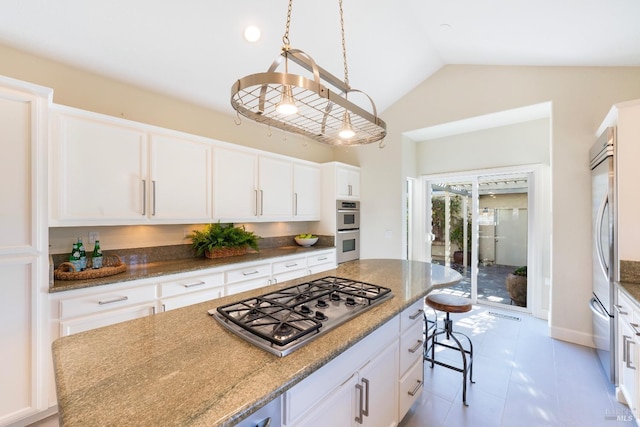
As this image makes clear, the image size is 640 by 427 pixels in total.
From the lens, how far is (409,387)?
178 cm

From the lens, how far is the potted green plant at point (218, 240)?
9.74 ft

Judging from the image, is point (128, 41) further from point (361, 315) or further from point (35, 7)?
point (361, 315)

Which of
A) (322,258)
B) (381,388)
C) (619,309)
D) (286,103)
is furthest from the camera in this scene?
(322,258)

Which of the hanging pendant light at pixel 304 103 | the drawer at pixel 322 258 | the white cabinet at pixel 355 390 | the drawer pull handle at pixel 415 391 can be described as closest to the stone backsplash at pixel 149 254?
the drawer at pixel 322 258

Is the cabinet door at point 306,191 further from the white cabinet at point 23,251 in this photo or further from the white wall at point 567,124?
the white cabinet at point 23,251

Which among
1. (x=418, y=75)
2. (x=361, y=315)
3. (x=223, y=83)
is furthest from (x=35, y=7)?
(x=418, y=75)

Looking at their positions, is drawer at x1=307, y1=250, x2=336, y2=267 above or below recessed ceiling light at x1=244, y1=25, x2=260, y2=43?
below

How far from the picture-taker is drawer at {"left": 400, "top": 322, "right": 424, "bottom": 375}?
5.50ft

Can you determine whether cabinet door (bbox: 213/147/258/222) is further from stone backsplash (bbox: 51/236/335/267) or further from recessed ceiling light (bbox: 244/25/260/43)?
recessed ceiling light (bbox: 244/25/260/43)

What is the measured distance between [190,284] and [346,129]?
1.90 m

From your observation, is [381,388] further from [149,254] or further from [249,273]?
[149,254]

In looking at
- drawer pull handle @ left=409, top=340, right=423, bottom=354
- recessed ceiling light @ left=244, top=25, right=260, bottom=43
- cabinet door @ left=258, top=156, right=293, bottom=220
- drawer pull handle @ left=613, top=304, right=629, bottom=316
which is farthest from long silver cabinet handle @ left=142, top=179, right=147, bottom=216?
drawer pull handle @ left=613, top=304, right=629, bottom=316

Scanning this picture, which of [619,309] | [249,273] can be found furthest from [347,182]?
[619,309]

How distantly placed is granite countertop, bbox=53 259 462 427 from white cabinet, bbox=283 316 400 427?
0.12 m
